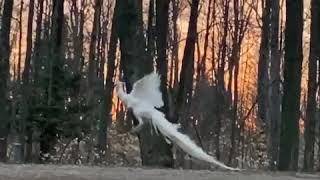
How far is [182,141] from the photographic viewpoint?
32.2 feet

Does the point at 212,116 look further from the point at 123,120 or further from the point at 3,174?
the point at 3,174

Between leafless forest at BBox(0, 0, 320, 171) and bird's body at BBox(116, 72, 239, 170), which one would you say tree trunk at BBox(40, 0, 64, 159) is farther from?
bird's body at BBox(116, 72, 239, 170)

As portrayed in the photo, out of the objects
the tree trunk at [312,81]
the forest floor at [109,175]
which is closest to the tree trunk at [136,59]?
the forest floor at [109,175]

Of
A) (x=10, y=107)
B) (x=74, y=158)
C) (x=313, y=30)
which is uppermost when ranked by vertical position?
(x=313, y=30)

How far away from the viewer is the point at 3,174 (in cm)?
992

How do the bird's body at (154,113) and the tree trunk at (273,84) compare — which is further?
the tree trunk at (273,84)

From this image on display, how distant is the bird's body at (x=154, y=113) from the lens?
978cm

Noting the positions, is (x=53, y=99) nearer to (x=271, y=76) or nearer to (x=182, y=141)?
(x=271, y=76)

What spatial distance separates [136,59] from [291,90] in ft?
13.5

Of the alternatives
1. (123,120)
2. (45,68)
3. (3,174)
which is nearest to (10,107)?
(45,68)

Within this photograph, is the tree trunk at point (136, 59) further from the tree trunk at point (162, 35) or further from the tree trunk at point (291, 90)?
the tree trunk at point (162, 35)

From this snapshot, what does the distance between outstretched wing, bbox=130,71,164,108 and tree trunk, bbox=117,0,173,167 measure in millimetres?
3649

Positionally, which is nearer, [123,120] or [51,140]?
[51,140]

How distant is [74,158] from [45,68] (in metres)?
3.59
